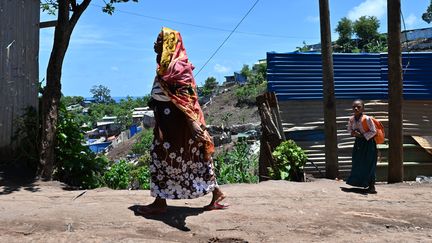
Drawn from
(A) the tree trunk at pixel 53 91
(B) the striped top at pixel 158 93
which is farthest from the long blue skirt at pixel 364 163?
(A) the tree trunk at pixel 53 91

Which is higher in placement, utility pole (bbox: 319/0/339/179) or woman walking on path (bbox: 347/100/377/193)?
utility pole (bbox: 319/0/339/179)

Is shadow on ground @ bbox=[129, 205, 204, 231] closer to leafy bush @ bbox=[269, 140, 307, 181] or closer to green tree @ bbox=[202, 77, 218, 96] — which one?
leafy bush @ bbox=[269, 140, 307, 181]

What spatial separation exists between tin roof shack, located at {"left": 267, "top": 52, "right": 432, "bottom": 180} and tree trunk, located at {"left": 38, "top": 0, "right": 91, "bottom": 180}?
398 cm

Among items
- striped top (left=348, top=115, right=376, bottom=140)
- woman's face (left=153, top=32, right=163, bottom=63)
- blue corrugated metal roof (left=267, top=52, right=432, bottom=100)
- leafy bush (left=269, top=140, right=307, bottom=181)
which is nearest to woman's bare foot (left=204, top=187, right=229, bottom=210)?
woman's face (left=153, top=32, right=163, bottom=63)

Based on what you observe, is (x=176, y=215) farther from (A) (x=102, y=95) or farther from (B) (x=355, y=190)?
(A) (x=102, y=95)

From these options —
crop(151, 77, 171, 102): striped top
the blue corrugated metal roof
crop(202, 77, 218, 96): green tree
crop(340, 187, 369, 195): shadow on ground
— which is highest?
crop(202, 77, 218, 96): green tree

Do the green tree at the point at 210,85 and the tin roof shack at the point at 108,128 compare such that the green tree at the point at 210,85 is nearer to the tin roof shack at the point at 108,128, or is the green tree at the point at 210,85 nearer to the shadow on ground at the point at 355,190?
the tin roof shack at the point at 108,128

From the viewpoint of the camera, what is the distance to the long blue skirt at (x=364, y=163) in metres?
7.06

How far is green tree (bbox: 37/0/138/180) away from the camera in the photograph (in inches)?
267

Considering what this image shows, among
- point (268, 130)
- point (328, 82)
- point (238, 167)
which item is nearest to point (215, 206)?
Result: point (268, 130)

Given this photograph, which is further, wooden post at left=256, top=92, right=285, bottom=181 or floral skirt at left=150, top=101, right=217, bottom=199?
wooden post at left=256, top=92, right=285, bottom=181

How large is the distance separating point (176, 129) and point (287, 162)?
4109 millimetres

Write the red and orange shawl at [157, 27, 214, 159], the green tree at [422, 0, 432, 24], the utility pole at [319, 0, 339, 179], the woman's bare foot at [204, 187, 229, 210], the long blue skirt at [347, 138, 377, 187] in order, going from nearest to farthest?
the red and orange shawl at [157, 27, 214, 159] → the woman's bare foot at [204, 187, 229, 210] → the long blue skirt at [347, 138, 377, 187] → the utility pole at [319, 0, 339, 179] → the green tree at [422, 0, 432, 24]

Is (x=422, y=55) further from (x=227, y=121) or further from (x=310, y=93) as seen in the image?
(x=227, y=121)
